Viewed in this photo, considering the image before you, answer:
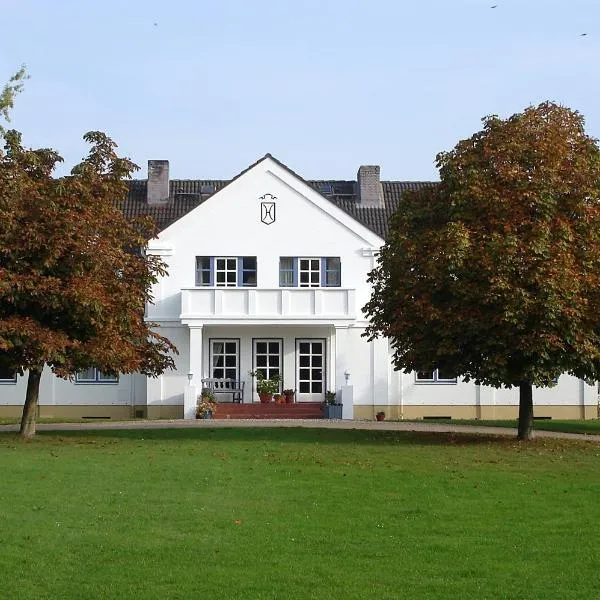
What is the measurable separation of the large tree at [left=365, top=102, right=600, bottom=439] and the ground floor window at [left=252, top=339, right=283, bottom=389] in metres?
16.6

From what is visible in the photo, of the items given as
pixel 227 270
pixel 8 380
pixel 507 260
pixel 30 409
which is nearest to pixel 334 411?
pixel 227 270

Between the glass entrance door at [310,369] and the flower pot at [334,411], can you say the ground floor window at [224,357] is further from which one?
the flower pot at [334,411]

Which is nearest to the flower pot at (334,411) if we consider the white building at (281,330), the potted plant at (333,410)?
the potted plant at (333,410)

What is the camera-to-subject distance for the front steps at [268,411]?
4031 centimetres

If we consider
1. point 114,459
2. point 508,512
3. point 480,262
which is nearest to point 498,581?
point 508,512

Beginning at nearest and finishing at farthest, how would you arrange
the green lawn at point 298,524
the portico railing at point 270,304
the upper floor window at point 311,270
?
the green lawn at point 298,524 → the portico railing at point 270,304 → the upper floor window at point 311,270

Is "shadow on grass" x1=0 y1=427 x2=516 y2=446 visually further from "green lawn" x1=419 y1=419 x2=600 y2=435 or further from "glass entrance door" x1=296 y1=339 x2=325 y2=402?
"glass entrance door" x1=296 y1=339 x2=325 y2=402

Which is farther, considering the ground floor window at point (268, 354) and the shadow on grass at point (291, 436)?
the ground floor window at point (268, 354)

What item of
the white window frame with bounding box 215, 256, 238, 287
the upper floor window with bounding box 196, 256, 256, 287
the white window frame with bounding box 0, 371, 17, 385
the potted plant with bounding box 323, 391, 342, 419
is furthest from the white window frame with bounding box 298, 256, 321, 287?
the white window frame with bounding box 0, 371, 17, 385

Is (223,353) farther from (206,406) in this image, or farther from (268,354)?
(206,406)

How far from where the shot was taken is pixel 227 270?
43250 millimetres

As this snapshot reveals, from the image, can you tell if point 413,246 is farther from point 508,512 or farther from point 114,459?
point 508,512

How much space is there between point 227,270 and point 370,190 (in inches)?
323

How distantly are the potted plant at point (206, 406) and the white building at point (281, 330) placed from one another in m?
1.98
